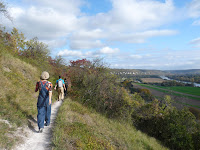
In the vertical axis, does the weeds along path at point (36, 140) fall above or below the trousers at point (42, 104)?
below

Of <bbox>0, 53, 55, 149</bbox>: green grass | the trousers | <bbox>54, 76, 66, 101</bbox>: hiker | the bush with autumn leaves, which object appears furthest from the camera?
the bush with autumn leaves

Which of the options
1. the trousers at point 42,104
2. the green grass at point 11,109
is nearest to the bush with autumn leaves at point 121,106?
the green grass at point 11,109

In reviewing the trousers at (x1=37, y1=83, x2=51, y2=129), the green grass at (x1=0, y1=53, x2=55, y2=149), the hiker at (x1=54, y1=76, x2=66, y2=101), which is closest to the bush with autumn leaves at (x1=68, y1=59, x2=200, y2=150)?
the hiker at (x1=54, y1=76, x2=66, y2=101)

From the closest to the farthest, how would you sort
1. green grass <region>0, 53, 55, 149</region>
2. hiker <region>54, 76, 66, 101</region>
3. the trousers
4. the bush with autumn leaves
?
green grass <region>0, 53, 55, 149</region>
the trousers
hiker <region>54, 76, 66, 101</region>
the bush with autumn leaves

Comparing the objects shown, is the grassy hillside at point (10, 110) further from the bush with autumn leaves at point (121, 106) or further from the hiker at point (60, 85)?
the bush with autumn leaves at point (121, 106)

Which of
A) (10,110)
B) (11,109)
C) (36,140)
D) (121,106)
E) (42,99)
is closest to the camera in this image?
(36,140)

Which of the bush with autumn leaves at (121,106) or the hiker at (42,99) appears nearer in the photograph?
the hiker at (42,99)

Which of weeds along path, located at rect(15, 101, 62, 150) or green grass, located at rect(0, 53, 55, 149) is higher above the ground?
green grass, located at rect(0, 53, 55, 149)

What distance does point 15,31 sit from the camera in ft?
51.4

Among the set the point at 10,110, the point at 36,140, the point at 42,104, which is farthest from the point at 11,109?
the point at 36,140

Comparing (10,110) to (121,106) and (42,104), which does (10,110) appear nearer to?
(42,104)

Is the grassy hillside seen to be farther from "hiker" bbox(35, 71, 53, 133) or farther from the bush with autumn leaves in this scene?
the bush with autumn leaves

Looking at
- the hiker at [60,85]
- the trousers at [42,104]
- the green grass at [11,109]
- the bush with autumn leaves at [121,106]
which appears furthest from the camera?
the bush with autumn leaves at [121,106]

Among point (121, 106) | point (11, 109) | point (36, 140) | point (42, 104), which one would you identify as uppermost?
point (42, 104)
